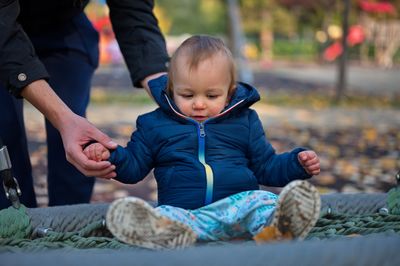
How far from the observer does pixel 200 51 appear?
2.02 meters

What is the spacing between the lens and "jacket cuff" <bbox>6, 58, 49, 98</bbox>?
2045 millimetres

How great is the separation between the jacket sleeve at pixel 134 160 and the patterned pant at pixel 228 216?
20 centimetres

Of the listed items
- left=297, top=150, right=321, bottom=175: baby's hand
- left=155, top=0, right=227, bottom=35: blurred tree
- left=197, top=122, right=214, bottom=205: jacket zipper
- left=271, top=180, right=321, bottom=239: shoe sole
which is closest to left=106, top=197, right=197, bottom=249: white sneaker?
left=271, top=180, right=321, bottom=239: shoe sole

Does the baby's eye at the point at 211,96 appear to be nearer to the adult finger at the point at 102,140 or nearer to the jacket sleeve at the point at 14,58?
the adult finger at the point at 102,140

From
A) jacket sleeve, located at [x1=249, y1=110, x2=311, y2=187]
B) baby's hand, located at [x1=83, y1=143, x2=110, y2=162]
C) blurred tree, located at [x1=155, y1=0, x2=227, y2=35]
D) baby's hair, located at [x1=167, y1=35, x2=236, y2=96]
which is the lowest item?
blurred tree, located at [x1=155, y1=0, x2=227, y2=35]

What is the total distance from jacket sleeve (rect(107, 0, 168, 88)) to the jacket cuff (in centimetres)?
65


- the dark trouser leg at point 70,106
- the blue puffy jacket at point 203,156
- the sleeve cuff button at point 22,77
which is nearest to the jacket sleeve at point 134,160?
the blue puffy jacket at point 203,156

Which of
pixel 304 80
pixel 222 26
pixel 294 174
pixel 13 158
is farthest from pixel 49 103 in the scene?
pixel 222 26

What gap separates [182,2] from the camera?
28953mm

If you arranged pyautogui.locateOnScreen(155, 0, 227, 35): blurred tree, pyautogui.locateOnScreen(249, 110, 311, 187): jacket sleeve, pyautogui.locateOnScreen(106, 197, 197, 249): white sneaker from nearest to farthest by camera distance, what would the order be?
1. pyautogui.locateOnScreen(106, 197, 197, 249): white sneaker
2. pyautogui.locateOnScreen(249, 110, 311, 187): jacket sleeve
3. pyautogui.locateOnScreen(155, 0, 227, 35): blurred tree

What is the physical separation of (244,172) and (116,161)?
41 centimetres

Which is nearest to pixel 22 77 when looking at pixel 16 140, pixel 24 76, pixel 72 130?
pixel 24 76

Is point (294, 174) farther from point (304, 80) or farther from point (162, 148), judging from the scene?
point (304, 80)

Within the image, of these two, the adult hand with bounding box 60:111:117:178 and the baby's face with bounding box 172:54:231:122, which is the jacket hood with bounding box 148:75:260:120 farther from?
the adult hand with bounding box 60:111:117:178
